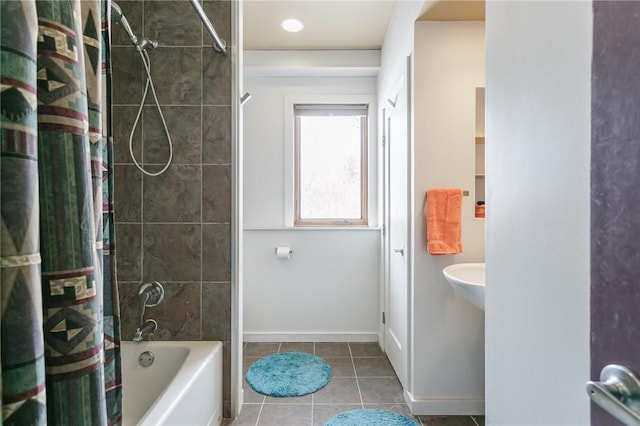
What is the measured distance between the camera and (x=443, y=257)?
1.78 m

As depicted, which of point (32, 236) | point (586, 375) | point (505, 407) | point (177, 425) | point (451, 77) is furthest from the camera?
point (451, 77)

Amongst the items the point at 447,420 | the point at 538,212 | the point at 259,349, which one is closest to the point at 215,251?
the point at 259,349

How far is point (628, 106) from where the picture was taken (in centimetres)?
46

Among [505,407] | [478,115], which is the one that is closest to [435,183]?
[478,115]

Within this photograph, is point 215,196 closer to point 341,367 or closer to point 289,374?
point 289,374

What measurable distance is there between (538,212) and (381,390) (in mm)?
1736

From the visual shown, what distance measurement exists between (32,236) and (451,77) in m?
1.92

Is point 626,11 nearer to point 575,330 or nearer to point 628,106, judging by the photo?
point 628,106

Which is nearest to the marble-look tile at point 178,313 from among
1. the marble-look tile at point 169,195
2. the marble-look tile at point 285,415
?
the marble-look tile at point 169,195

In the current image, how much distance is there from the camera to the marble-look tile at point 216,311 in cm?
171

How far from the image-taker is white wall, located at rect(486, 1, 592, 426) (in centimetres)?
62

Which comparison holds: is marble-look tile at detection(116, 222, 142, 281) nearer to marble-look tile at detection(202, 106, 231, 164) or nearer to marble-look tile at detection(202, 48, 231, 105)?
marble-look tile at detection(202, 106, 231, 164)

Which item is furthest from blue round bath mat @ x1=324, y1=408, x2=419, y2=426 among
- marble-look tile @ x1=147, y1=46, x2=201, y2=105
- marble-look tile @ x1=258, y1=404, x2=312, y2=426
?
marble-look tile @ x1=147, y1=46, x2=201, y2=105

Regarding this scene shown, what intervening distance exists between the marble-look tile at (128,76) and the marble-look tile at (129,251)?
2.24ft
